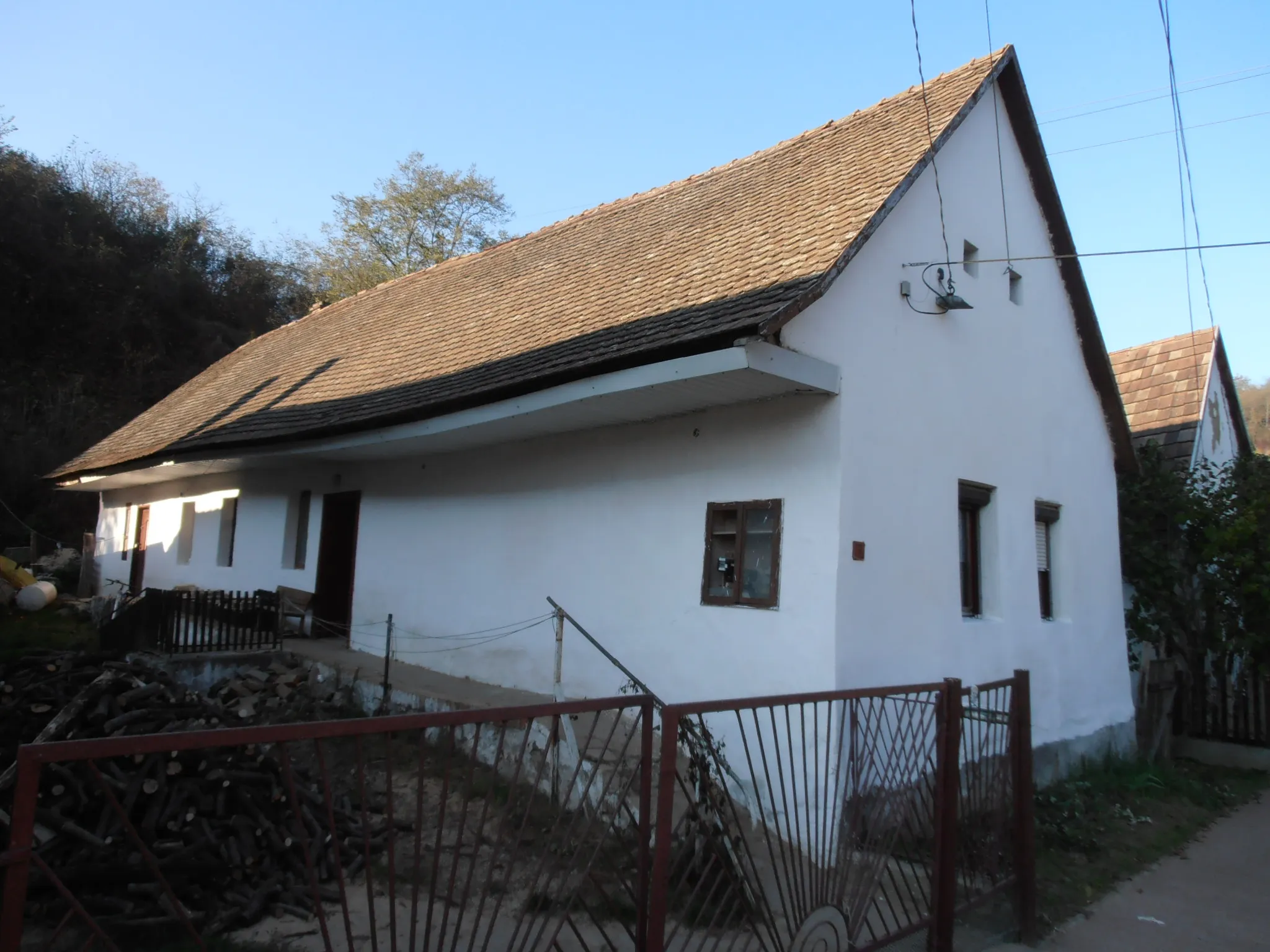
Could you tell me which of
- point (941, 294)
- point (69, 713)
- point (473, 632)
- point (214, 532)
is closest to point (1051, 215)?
point (941, 294)

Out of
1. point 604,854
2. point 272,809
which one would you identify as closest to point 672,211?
point 272,809

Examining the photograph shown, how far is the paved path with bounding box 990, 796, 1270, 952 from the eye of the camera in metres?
5.34

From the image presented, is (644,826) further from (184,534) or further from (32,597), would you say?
(32,597)

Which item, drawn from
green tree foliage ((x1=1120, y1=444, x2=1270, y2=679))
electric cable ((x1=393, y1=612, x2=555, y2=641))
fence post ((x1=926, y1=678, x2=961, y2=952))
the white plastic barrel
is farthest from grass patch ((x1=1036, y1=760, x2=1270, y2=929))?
the white plastic barrel

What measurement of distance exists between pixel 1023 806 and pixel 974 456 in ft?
13.4

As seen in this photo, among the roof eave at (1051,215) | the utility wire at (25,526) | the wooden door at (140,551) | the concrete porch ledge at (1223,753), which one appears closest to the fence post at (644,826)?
the roof eave at (1051,215)

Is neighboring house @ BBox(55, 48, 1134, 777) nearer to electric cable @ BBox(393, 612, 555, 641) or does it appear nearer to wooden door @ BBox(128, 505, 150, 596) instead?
electric cable @ BBox(393, 612, 555, 641)

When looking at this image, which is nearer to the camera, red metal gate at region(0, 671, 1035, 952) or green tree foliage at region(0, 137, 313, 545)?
red metal gate at region(0, 671, 1035, 952)

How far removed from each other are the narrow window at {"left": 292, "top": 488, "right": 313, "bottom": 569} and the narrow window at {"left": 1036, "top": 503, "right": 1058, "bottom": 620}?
10321 mm

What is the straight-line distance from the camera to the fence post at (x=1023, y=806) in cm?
520

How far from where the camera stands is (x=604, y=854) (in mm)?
3637

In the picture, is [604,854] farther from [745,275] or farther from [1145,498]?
[1145,498]

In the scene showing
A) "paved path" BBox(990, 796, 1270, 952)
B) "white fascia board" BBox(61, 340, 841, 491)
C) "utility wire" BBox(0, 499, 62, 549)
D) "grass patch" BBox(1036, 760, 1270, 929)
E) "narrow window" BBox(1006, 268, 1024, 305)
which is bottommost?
"paved path" BBox(990, 796, 1270, 952)

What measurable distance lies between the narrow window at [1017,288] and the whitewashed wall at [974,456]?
6 cm
